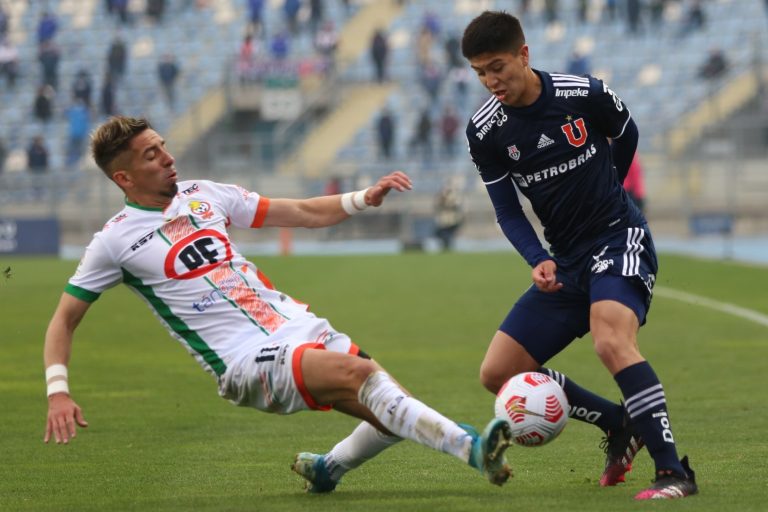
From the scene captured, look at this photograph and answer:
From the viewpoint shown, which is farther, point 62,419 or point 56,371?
point 56,371

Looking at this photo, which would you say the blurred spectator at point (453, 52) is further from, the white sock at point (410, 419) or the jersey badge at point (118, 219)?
the white sock at point (410, 419)

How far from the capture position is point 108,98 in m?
41.3

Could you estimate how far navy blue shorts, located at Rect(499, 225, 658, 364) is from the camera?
21.5ft

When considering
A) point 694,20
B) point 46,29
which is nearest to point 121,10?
point 46,29

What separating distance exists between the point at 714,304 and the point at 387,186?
12.8m

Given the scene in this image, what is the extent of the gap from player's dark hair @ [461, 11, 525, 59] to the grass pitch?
2.08m

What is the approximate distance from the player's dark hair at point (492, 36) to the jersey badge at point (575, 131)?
447mm

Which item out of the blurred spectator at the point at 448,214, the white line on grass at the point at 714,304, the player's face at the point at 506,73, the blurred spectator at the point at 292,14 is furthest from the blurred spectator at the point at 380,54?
the player's face at the point at 506,73

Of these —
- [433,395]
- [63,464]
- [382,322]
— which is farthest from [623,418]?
[382,322]

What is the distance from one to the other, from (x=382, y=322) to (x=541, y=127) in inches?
419

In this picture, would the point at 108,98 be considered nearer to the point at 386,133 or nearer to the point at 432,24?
the point at 386,133

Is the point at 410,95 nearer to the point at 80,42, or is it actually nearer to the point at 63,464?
the point at 80,42

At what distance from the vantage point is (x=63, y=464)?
793cm

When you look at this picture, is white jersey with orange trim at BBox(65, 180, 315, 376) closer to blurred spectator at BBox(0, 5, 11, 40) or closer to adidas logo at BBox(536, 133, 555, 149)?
adidas logo at BBox(536, 133, 555, 149)
